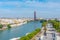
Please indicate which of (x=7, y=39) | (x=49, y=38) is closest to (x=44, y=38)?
(x=49, y=38)

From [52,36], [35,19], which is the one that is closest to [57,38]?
[52,36]

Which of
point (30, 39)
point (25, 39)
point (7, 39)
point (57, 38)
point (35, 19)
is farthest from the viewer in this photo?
point (35, 19)

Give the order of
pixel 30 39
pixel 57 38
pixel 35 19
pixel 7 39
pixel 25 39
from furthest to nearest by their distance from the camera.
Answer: pixel 35 19 < pixel 7 39 < pixel 30 39 < pixel 25 39 < pixel 57 38

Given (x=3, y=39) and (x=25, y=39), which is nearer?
(x=25, y=39)

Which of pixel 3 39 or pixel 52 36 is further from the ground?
pixel 52 36

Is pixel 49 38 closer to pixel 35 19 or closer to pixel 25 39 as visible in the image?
pixel 25 39

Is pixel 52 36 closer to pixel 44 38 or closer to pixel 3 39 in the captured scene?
pixel 44 38

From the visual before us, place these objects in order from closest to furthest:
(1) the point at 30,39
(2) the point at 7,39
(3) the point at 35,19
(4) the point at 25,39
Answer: (4) the point at 25,39
(1) the point at 30,39
(2) the point at 7,39
(3) the point at 35,19

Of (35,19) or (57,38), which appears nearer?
(57,38)
